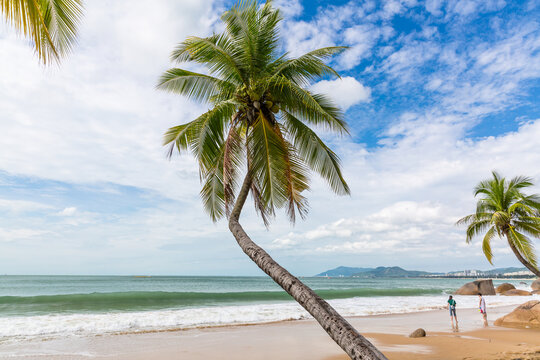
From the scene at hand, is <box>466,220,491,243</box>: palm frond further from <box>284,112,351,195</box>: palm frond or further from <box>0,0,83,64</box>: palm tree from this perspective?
<box>0,0,83,64</box>: palm tree

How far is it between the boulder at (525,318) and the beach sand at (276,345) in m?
1.09

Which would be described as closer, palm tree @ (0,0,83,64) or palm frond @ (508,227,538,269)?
palm tree @ (0,0,83,64)

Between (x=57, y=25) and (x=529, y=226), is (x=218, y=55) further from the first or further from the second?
(x=529, y=226)

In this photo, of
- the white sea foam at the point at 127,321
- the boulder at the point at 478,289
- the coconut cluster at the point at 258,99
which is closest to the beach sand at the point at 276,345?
the white sea foam at the point at 127,321

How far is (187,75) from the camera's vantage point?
26.0ft

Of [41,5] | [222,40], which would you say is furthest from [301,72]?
[41,5]

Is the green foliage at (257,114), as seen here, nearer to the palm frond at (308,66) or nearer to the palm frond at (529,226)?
the palm frond at (308,66)

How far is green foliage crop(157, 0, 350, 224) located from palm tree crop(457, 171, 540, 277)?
40.4ft

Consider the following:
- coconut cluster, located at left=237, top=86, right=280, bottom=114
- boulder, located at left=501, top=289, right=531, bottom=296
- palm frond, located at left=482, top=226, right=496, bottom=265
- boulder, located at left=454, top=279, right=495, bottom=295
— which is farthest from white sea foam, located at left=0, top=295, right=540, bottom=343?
boulder, located at left=501, top=289, right=531, bottom=296

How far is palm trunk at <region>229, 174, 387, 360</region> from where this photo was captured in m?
3.13

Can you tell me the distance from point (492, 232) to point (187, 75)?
1691 cm

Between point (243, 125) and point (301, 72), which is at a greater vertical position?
point (301, 72)

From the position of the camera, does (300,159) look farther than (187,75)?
No

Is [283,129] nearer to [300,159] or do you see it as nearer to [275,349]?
[300,159]
